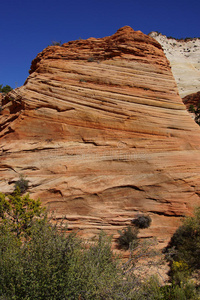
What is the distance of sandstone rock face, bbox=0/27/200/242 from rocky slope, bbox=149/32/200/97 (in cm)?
3098

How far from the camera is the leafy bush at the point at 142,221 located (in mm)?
8289

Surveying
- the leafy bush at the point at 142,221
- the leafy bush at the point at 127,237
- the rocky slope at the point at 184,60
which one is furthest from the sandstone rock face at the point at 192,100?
the leafy bush at the point at 127,237

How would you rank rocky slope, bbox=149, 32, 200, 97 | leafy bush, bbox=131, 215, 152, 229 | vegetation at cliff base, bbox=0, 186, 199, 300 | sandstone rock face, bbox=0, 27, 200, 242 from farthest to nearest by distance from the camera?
rocky slope, bbox=149, 32, 200, 97 → sandstone rock face, bbox=0, 27, 200, 242 → leafy bush, bbox=131, 215, 152, 229 → vegetation at cliff base, bbox=0, 186, 199, 300

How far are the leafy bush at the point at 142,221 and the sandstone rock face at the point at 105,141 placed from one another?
0.75ft

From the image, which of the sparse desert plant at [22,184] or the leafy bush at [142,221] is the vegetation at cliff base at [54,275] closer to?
the leafy bush at [142,221]

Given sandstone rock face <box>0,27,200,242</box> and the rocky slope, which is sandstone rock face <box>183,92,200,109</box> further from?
sandstone rock face <box>0,27,200,242</box>

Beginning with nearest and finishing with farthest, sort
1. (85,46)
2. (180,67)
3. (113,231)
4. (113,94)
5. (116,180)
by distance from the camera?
(113,231) → (116,180) → (113,94) → (85,46) → (180,67)

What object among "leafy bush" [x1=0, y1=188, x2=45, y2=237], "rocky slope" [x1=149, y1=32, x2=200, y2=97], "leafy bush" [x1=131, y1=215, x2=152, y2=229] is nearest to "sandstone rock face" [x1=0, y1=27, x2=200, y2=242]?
"leafy bush" [x1=131, y1=215, x2=152, y2=229]

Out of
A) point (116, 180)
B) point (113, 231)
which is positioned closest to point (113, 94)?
point (116, 180)

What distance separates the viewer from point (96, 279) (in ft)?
15.2

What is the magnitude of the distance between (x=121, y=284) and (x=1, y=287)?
2749mm

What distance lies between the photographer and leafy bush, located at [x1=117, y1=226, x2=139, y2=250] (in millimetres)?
7863

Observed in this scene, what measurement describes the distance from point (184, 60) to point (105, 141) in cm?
5819

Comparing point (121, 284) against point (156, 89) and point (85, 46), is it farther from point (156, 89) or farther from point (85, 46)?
point (85, 46)
